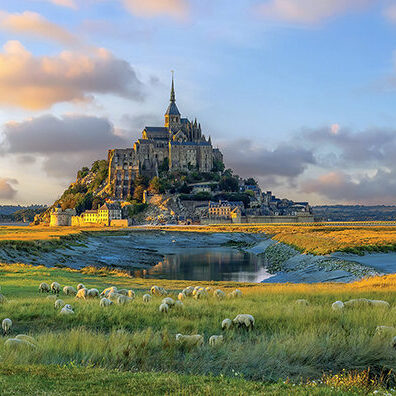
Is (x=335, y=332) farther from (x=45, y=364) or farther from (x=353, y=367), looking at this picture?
(x=45, y=364)

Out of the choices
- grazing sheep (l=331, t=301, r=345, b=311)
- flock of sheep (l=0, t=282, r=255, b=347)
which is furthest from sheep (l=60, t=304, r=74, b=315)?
grazing sheep (l=331, t=301, r=345, b=311)

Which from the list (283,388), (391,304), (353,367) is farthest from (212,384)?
(391,304)

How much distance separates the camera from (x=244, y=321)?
11.2 m

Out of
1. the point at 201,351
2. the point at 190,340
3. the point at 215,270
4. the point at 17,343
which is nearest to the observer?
the point at 17,343

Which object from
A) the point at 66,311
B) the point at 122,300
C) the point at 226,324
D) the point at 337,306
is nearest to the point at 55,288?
the point at 122,300

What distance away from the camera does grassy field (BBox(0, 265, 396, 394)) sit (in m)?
6.94

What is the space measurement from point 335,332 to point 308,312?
6.65 ft

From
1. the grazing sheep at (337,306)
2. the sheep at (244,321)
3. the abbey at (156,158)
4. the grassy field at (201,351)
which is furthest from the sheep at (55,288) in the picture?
the abbey at (156,158)

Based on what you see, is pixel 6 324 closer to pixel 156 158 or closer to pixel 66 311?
pixel 66 311

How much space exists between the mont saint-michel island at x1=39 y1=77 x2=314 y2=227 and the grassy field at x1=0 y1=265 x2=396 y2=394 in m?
126

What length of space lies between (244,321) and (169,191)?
142531mm

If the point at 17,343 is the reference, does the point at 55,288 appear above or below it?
below

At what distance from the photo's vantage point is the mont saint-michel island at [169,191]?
143 m

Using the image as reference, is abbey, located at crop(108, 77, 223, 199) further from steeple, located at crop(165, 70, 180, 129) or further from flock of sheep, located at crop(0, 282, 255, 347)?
flock of sheep, located at crop(0, 282, 255, 347)
